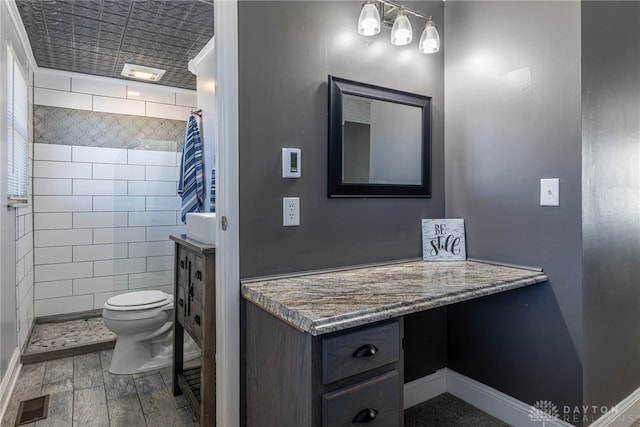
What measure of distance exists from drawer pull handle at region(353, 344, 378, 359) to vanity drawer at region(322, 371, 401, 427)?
87mm

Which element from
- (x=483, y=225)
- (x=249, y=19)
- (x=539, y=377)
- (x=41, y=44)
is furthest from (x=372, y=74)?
(x=41, y=44)

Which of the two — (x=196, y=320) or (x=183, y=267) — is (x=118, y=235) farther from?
(x=196, y=320)

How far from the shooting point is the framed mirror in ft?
5.38

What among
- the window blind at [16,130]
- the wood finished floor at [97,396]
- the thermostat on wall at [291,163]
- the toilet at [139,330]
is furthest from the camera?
the toilet at [139,330]

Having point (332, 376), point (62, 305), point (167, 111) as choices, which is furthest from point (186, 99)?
point (332, 376)

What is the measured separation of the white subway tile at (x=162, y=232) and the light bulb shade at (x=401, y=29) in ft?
8.78

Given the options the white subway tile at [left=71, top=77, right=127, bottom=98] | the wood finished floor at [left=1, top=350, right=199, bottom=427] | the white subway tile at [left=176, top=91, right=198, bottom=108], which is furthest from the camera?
the white subway tile at [left=176, top=91, right=198, bottom=108]

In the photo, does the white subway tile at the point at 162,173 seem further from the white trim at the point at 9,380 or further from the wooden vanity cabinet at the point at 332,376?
the wooden vanity cabinet at the point at 332,376

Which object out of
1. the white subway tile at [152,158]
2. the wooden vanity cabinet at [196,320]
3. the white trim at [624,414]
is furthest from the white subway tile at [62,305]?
the white trim at [624,414]

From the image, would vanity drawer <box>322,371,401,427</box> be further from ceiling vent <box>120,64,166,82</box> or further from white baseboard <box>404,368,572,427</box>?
ceiling vent <box>120,64,166,82</box>

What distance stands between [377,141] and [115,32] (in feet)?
6.27

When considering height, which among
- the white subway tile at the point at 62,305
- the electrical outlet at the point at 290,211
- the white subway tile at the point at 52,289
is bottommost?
the white subway tile at the point at 62,305

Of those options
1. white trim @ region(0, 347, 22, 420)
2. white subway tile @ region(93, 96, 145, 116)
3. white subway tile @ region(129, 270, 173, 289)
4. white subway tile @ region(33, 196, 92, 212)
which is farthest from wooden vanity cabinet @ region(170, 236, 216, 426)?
white subway tile @ region(93, 96, 145, 116)

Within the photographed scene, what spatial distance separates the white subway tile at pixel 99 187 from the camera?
3314 millimetres
